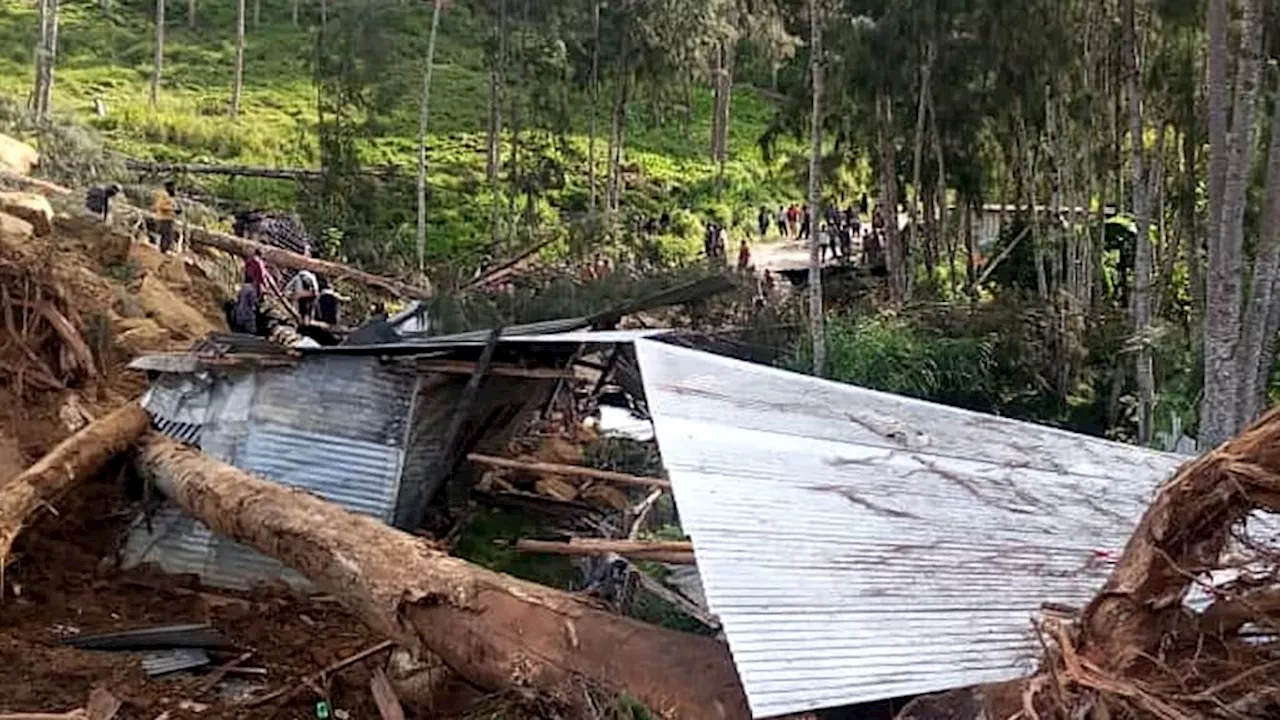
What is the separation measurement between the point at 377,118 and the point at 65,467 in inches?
905

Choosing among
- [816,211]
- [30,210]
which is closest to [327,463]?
[30,210]

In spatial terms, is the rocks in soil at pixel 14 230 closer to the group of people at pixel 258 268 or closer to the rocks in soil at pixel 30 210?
the rocks in soil at pixel 30 210

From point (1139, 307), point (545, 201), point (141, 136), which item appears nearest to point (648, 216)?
point (545, 201)

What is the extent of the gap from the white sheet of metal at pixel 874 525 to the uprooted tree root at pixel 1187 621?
0.62 meters

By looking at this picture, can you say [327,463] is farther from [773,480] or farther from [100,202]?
[100,202]

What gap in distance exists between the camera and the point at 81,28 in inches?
1734

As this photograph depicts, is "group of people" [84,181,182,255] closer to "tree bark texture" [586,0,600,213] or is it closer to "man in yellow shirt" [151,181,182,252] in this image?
"man in yellow shirt" [151,181,182,252]

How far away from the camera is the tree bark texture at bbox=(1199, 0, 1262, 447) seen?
11.0 m

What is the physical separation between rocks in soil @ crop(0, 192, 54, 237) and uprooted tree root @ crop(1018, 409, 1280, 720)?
14157mm

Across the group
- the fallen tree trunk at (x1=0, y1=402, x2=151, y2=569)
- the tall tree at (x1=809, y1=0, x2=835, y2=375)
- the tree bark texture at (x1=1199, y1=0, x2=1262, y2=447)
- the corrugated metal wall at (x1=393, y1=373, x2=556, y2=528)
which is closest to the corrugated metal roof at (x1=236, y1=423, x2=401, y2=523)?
the corrugated metal wall at (x1=393, y1=373, x2=556, y2=528)

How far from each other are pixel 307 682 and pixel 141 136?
2831 centimetres

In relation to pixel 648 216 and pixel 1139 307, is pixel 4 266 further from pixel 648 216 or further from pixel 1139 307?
pixel 648 216

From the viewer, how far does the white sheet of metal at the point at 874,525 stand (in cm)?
465

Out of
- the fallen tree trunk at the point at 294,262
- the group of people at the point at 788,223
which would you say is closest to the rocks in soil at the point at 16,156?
the fallen tree trunk at the point at 294,262
